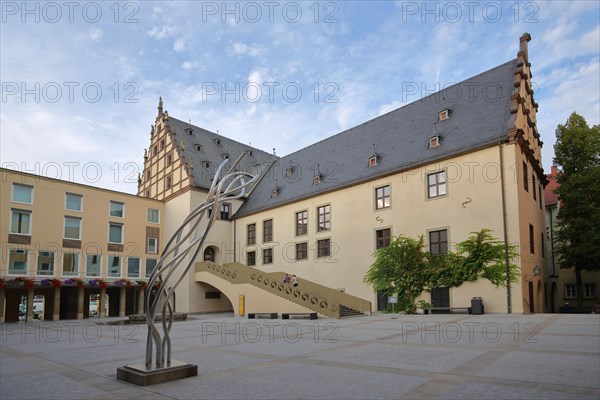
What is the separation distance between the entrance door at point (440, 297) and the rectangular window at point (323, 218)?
1008cm

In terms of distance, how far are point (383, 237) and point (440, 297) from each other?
5657 millimetres

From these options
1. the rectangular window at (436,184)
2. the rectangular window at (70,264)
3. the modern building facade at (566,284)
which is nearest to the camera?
the rectangular window at (436,184)

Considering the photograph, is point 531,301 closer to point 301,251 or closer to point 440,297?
point 440,297

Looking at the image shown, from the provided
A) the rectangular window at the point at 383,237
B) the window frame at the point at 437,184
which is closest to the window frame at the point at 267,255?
the rectangular window at the point at 383,237

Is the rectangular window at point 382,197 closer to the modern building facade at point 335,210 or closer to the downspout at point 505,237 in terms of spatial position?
the modern building facade at point 335,210

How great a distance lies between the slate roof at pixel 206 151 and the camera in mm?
43925

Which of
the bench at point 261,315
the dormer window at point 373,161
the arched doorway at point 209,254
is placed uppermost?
the dormer window at point 373,161

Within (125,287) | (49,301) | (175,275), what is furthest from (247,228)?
(49,301)

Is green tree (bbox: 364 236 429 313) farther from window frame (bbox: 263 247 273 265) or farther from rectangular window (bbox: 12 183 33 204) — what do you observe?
rectangular window (bbox: 12 183 33 204)

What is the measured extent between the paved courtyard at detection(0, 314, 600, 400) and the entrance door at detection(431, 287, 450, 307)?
1032 centimetres

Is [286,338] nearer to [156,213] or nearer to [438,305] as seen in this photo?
[438,305]

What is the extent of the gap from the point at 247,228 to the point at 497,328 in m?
29.1

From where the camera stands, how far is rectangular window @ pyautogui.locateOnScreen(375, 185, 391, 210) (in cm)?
3141

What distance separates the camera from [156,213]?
42188mm
